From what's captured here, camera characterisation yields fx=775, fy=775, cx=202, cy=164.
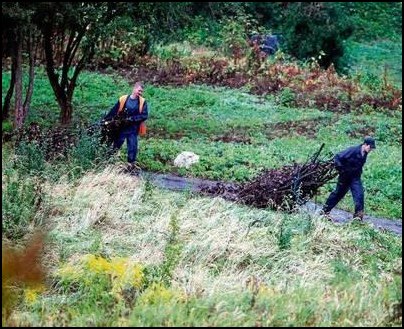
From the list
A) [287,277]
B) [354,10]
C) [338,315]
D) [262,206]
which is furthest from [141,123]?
[354,10]

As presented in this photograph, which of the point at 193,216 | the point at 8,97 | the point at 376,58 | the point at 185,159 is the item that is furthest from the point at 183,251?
the point at 376,58

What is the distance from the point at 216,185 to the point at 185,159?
2621 mm

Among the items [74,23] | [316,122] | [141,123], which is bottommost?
[316,122]

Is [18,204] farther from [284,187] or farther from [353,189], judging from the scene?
[353,189]

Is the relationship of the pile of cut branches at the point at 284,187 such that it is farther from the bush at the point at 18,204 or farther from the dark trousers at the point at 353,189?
the bush at the point at 18,204

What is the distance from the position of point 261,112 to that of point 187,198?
1307cm

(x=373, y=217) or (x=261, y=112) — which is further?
(x=261, y=112)

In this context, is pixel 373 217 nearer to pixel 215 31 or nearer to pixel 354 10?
pixel 215 31

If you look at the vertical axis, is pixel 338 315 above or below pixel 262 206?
above

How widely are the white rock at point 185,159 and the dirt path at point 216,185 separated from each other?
663 mm

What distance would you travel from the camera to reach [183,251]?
7.96 m

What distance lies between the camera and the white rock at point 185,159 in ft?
52.5

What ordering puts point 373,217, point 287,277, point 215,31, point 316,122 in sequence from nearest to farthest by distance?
point 287,277, point 373,217, point 316,122, point 215,31

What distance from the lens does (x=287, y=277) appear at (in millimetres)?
7473
